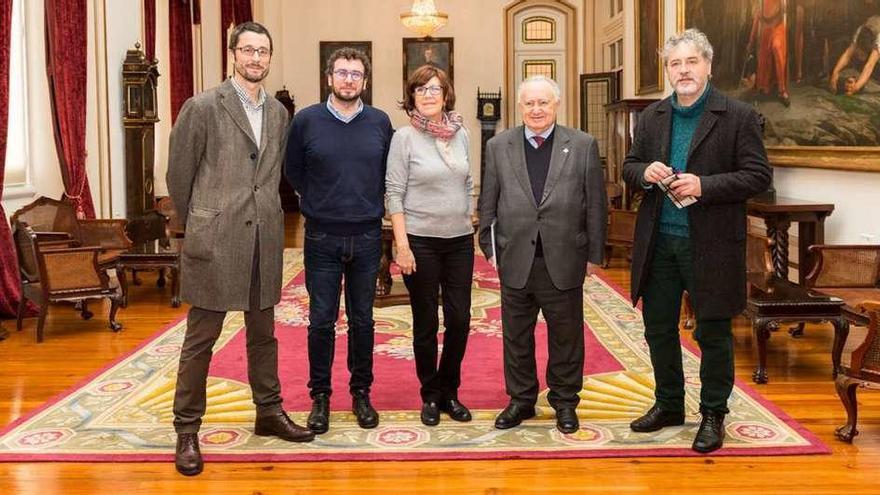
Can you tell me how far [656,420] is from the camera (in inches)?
181

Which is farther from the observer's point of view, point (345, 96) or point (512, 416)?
point (512, 416)

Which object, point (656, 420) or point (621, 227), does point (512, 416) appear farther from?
point (621, 227)

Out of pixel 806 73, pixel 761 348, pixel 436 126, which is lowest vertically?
pixel 761 348

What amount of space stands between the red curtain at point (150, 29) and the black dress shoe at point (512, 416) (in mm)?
8168

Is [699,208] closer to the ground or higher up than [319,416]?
higher up

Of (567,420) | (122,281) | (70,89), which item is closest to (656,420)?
(567,420)

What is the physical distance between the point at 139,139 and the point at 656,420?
763 cm

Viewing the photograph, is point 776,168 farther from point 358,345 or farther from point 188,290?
point 188,290

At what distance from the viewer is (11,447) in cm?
444

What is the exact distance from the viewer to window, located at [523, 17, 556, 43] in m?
19.5

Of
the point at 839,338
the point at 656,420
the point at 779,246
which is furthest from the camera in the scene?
the point at 779,246

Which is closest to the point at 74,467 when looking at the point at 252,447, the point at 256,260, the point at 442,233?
the point at 252,447

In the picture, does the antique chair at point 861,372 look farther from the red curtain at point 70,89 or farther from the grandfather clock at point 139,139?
the grandfather clock at point 139,139

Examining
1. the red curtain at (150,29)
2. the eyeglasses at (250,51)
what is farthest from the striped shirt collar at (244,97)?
the red curtain at (150,29)
